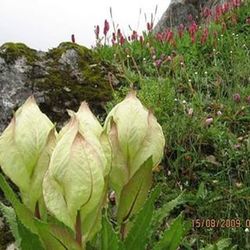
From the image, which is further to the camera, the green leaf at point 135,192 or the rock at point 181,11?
the rock at point 181,11

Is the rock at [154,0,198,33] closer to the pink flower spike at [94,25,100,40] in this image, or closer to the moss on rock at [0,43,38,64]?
the pink flower spike at [94,25,100,40]

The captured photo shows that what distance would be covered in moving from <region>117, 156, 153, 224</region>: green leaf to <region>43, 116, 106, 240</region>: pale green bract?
12cm

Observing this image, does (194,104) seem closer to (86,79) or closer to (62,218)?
(86,79)

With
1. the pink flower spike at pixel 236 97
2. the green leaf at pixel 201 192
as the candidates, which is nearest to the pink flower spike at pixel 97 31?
the pink flower spike at pixel 236 97

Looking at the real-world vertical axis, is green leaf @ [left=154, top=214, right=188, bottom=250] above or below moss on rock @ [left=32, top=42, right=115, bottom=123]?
below

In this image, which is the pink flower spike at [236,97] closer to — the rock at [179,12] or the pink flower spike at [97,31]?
the pink flower spike at [97,31]

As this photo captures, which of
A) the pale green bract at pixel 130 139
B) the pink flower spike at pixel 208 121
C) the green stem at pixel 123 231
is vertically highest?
the pale green bract at pixel 130 139

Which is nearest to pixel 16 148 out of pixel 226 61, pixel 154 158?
pixel 154 158

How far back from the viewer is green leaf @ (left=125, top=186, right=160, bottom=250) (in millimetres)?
1191

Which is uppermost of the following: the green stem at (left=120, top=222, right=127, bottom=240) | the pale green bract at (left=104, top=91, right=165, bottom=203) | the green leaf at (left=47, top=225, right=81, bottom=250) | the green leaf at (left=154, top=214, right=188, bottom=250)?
the pale green bract at (left=104, top=91, right=165, bottom=203)

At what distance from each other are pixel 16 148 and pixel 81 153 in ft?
0.59
